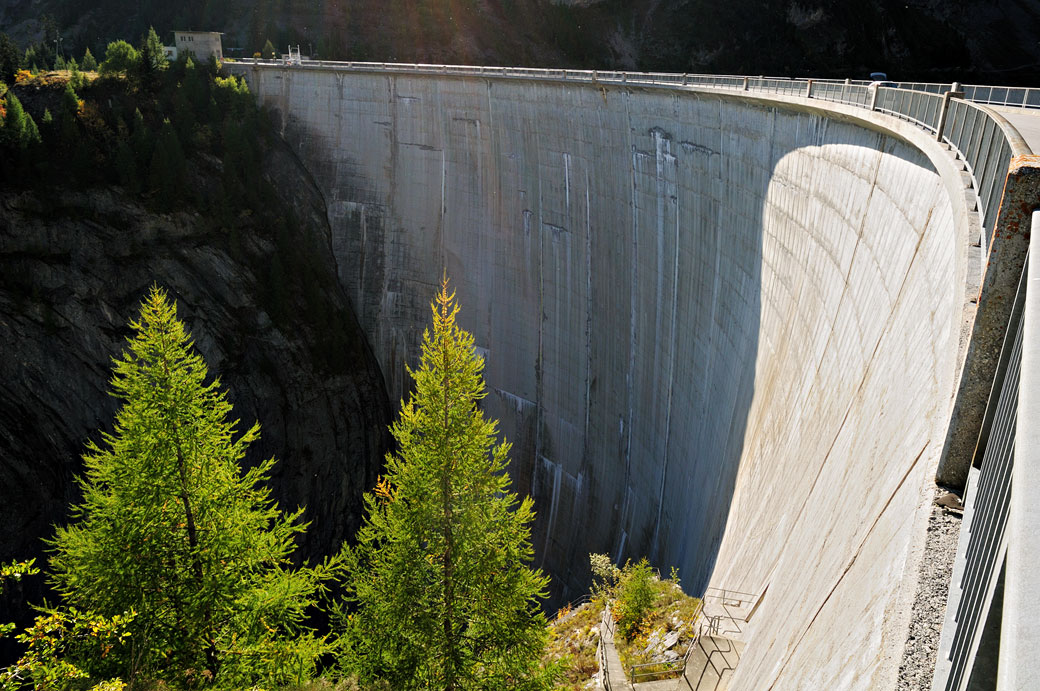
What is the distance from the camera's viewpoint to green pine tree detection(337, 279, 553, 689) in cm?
1268

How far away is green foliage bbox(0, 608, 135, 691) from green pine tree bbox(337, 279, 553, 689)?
352 cm

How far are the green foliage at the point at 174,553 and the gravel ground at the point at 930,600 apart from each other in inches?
438

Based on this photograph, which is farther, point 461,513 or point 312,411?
point 312,411

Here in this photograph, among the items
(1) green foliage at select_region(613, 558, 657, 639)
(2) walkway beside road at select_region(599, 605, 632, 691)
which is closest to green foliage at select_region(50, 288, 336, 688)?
(2) walkway beside road at select_region(599, 605, 632, 691)

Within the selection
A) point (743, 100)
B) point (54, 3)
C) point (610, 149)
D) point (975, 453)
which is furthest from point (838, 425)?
point (54, 3)

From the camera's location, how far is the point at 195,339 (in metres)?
33.5

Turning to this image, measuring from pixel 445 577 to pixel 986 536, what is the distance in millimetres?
10002

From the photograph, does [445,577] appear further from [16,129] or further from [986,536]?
[16,129]

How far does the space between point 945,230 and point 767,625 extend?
5.08 metres

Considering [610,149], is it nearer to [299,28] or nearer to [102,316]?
[102,316]

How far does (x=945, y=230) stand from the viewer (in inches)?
309

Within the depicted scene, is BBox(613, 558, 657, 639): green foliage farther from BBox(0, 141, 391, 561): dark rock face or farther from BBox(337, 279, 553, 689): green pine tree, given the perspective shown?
BBox(0, 141, 391, 561): dark rock face

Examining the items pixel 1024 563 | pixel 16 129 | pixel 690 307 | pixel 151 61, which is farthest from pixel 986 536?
pixel 151 61

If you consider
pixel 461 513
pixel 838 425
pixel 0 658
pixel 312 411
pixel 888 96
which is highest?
pixel 888 96
